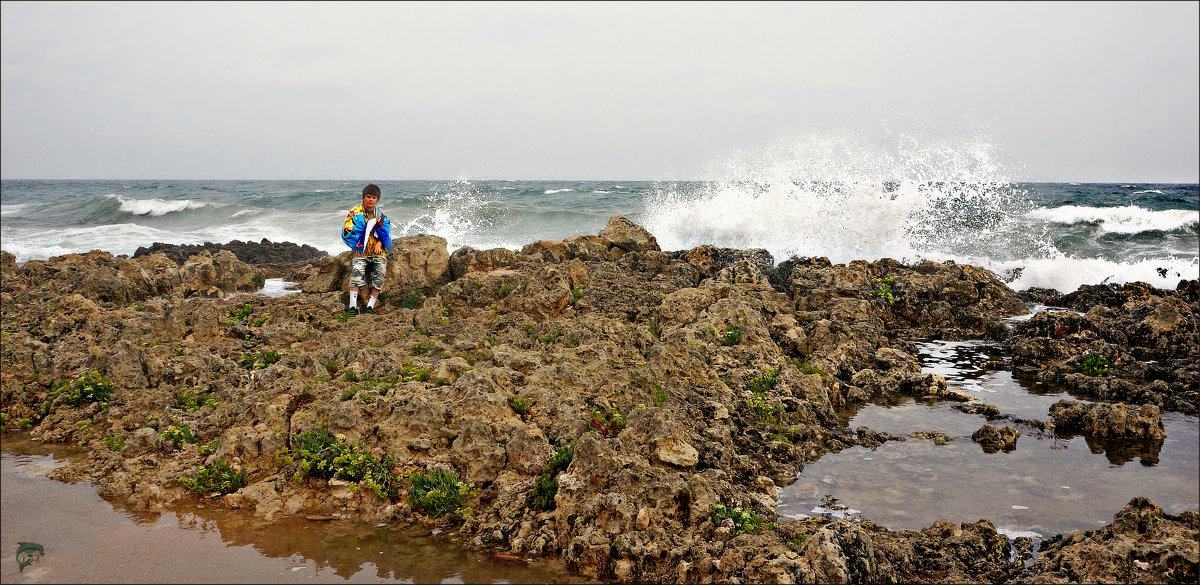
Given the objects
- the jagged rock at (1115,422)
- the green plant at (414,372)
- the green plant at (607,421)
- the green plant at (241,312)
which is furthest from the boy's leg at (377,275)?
the jagged rock at (1115,422)

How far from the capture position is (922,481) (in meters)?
5.70

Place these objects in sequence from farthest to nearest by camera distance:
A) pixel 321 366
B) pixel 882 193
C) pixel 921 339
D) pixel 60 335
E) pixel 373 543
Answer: pixel 882 193 → pixel 921 339 → pixel 60 335 → pixel 321 366 → pixel 373 543

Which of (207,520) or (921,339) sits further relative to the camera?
(921,339)

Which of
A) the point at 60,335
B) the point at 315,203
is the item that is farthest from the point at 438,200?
the point at 60,335

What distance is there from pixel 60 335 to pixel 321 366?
15.3 ft

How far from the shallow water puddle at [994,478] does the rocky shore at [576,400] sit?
25cm

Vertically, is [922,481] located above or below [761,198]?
below

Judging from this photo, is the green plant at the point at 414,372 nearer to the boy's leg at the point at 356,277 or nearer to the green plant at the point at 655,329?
the green plant at the point at 655,329

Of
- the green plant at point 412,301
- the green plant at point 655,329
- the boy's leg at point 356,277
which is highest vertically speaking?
the boy's leg at point 356,277

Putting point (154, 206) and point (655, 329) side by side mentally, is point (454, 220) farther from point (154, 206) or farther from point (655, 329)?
point (655, 329)

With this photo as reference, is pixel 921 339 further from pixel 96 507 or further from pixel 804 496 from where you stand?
pixel 96 507

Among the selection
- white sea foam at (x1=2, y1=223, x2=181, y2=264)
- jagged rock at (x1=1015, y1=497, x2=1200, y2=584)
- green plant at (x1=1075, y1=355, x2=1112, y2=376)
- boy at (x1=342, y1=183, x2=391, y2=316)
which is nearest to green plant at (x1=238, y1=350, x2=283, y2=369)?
boy at (x1=342, y1=183, x2=391, y2=316)

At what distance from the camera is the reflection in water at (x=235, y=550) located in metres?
4.16

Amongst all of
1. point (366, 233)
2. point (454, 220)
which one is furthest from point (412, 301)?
point (454, 220)
